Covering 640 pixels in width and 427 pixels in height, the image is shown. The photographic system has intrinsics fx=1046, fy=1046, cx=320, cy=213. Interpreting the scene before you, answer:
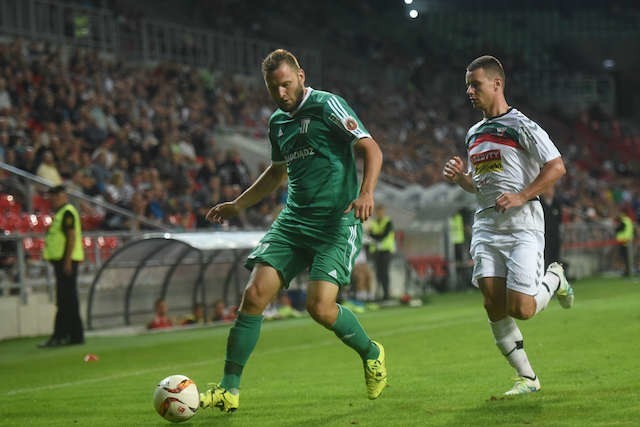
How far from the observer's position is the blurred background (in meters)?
17.6

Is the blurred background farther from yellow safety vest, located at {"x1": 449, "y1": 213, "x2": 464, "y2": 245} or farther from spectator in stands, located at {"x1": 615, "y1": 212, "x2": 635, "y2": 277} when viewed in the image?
spectator in stands, located at {"x1": 615, "y1": 212, "x2": 635, "y2": 277}

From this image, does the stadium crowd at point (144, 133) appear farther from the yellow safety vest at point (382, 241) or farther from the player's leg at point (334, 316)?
the player's leg at point (334, 316)

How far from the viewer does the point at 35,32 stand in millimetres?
24094

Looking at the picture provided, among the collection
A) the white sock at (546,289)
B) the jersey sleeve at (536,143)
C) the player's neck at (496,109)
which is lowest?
the white sock at (546,289)

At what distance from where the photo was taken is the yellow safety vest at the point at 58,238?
14094 millimetres

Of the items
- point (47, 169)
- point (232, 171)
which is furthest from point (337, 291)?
point (232, 171)

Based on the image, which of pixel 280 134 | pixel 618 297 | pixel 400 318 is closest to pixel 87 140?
pixel 400 318

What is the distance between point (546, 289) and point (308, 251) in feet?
5.44

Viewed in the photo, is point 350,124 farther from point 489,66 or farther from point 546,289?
point 546,289

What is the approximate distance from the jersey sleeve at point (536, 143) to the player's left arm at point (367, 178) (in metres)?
0.99

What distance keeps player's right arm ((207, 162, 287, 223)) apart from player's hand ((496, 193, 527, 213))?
1515 mm

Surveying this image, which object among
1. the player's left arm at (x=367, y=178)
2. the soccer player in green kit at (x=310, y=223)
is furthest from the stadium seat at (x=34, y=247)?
the player's left arm at (x=367, y=178)

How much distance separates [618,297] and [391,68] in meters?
21.7

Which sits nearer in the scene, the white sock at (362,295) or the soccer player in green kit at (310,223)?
the soccer player in green kit at (310,223)
